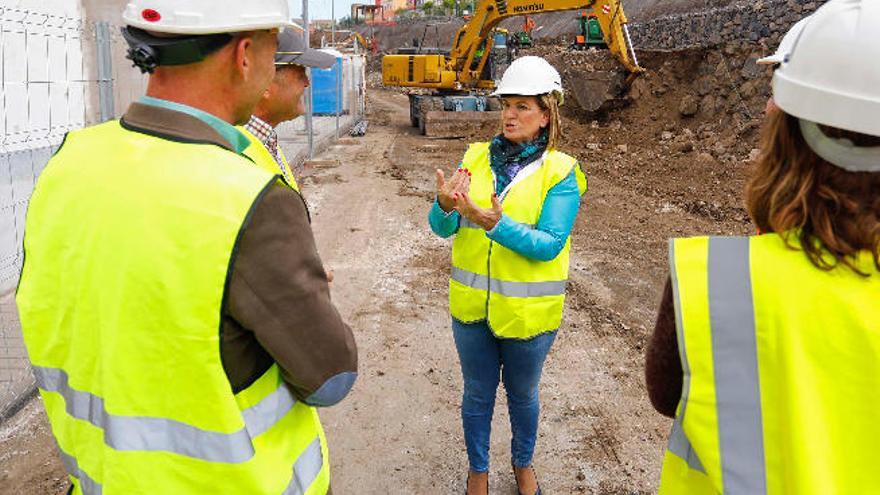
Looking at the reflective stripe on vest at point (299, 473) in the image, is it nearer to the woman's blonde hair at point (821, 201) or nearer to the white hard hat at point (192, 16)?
the white hard hat at point (192, 16)

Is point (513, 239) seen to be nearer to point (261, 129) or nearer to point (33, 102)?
point (261, 129)

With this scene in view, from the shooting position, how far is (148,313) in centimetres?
140

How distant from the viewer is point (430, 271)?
7.23 meters

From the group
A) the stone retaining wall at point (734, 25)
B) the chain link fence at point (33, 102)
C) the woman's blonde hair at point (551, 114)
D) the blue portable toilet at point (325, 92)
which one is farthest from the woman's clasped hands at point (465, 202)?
the blue portable toilet at point (325, 92)

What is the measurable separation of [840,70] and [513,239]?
1.72 metres

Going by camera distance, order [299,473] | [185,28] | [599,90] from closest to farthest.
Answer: [185,28] → [299,473] → [599,90]

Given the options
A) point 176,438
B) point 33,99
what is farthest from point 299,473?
point 33,99

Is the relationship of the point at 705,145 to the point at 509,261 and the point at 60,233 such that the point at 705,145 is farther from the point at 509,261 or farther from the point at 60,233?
the point at 60,233

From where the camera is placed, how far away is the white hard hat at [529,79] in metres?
3.09

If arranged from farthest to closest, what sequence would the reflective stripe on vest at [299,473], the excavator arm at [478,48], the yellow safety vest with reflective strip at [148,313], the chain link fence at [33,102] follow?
the excavator arm at [478,48] < the chain link fence at [33,102] < the reflective stripe on vest at [299,473] < the yellow safety vest with reflective strip at [148,313]

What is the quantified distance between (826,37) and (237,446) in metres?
1.41

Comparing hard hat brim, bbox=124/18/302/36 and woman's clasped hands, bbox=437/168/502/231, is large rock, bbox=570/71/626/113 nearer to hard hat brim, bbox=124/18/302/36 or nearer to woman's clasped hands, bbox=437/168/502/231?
woman's clasped hands, bbox=437/168/502/231

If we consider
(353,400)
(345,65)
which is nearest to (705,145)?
(353,400)

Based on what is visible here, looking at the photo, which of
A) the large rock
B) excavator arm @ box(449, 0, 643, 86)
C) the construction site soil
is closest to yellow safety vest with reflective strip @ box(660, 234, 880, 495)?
the construction site soil
